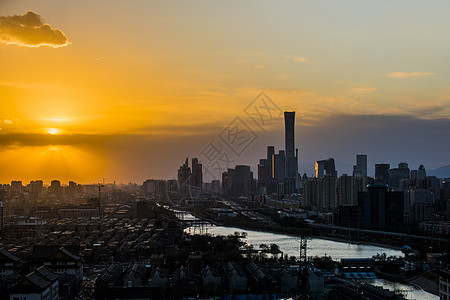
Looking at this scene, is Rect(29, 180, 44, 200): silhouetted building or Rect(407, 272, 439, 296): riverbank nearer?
Rect(407, 272, 439, 296): riverbank

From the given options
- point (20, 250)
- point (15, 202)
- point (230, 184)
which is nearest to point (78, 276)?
point (20, 250)

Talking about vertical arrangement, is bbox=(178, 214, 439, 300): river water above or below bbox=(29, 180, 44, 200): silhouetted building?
below

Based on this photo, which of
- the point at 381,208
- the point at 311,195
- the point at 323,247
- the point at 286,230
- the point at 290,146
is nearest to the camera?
the point at 323,247

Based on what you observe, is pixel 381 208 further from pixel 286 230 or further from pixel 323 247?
pixel 323 247

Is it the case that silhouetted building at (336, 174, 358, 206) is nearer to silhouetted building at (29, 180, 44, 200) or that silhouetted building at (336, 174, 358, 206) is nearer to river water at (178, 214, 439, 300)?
river water at (178, 214, 439, 300)

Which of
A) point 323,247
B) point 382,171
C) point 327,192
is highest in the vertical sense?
point 382,171

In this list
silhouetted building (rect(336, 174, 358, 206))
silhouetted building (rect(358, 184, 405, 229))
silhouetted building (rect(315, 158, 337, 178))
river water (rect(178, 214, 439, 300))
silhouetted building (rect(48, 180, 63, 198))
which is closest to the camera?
river water (rect(178, 214, 439, 300))

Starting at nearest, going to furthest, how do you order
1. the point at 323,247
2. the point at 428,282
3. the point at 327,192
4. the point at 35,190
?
the point at 428,282
the point at 323,247
the point at 327,192
the point at 35,190

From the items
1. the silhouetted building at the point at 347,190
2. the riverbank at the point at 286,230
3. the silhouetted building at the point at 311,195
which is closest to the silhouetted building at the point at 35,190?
the riverbank at the point at 286,230

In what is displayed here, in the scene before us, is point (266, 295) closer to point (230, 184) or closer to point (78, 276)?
point (78, 276)

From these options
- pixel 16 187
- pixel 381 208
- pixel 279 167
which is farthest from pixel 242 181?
pixel 381 208

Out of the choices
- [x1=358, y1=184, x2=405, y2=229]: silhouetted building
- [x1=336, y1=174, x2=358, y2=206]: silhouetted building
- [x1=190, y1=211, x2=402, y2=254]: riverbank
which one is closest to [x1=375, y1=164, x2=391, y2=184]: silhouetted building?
[x1=336, y1=174, x2=358, y2=206]: silhouetted building
